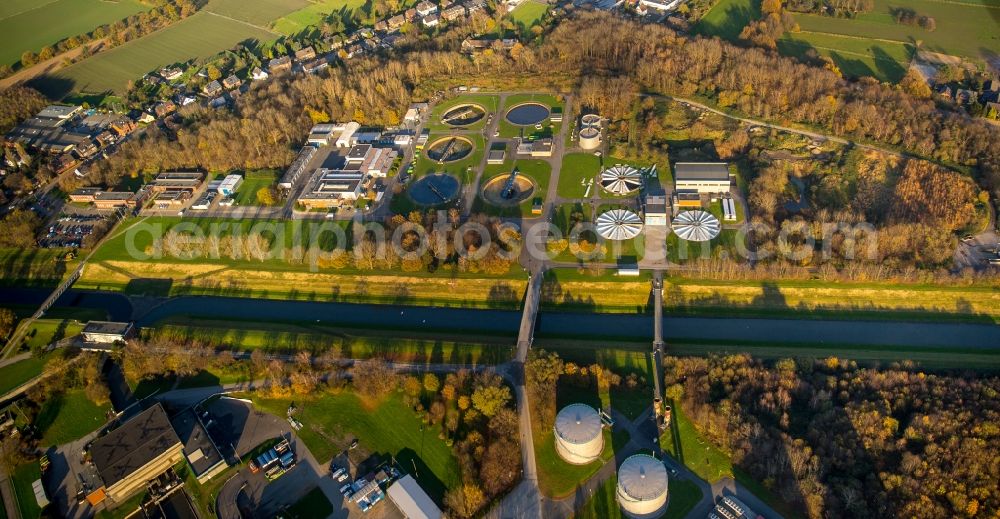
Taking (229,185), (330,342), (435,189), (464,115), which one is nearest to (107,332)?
(330,342)

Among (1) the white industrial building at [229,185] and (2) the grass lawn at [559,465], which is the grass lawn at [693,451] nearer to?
(2) the grass lawn at [559,465]

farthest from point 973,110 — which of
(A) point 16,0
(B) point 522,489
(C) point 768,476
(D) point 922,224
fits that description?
(A) point 16,0

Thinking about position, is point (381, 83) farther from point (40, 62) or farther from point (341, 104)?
point (40, 62)

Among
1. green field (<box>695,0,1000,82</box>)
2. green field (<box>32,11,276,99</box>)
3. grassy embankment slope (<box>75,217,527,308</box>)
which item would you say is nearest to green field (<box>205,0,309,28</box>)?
green field (<box>32,11,276,99</box>)

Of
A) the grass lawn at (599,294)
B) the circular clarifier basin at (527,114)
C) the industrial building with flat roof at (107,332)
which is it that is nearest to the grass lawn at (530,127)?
the circular clarifier basin at (527,114)

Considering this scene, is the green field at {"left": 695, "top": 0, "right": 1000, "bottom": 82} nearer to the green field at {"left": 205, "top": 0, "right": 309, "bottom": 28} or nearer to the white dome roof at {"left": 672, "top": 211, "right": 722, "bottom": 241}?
the white dome roof at {"left": 672, "top": 211, "right": 722, "bottom": 241}
